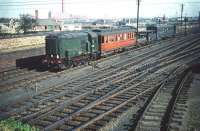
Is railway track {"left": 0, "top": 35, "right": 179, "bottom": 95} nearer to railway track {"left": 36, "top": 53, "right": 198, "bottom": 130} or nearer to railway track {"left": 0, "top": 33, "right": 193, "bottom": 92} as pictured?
railway track {"left": 0, "top": 33, "right": 193, "bottom": 92}

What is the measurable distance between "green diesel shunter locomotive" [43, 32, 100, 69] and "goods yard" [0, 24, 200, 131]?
78cm

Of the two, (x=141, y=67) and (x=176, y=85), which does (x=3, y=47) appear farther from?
(x=176, y=85)

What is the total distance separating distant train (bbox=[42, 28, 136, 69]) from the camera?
26359 mm

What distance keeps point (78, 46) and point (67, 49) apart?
67.8 inches

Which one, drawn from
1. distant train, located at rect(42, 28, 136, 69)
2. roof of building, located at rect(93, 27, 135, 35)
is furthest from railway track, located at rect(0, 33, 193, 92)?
roof of building, located at rect(93, 27, 135, 35)

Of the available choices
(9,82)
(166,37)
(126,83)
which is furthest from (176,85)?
(166,37)

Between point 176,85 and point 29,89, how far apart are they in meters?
10.2

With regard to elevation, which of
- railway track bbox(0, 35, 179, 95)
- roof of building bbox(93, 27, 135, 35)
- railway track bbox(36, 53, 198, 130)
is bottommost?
railway track bbox(36, 53, 198, 130)

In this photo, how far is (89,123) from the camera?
41.8 feet

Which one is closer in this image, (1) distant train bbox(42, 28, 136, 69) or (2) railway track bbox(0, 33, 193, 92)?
(2) railway track bbox(0, 33, 193, 92)

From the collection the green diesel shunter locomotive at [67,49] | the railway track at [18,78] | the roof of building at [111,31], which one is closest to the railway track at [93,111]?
the railway track at [18,78]

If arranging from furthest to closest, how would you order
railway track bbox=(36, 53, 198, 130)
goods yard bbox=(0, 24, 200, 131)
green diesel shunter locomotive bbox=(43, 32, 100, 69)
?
1. green diesel shunter locomotive bbox=(43, 32, 100, 69)
2. goods yard bbox=(0, 24, 200, 131)
3. railway track bbox=(36, 53, 198, 130)

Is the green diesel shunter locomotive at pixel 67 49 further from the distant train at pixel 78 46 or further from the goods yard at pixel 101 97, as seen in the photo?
the goods yard at pixel 101 97

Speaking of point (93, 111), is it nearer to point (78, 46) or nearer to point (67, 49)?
point (67, 49)
